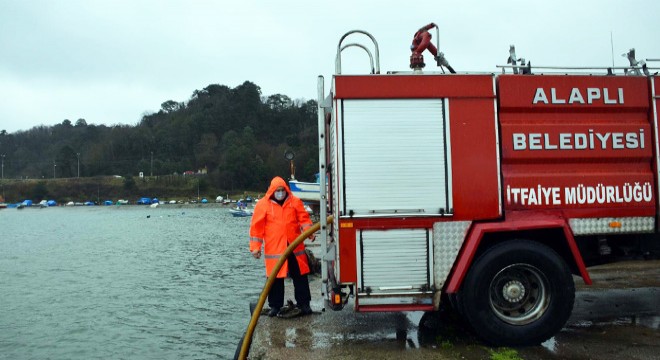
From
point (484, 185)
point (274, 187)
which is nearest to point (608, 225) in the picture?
point (484, 185)

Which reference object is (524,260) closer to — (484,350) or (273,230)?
(484,350)

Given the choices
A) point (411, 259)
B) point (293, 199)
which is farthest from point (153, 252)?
point (411, 259)

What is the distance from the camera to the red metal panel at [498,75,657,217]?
5.19 m

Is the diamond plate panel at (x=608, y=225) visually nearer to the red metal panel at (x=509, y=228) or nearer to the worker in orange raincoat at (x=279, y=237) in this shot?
A: the red metal panel at (x=509, y=228)

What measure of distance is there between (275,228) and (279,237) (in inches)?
4.8

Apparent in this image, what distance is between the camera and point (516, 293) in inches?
208

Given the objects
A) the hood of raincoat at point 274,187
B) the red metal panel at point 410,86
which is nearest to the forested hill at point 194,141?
the hood of raincoat at point 274,187

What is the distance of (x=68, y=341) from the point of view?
10617 mm

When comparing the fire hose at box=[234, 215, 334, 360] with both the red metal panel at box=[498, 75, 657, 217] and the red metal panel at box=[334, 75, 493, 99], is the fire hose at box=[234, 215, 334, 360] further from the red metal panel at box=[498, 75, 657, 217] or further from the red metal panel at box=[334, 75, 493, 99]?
the red metal panel at box=[498, 75, 657, 217]

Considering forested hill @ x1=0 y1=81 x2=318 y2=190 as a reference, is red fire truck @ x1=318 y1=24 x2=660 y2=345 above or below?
below

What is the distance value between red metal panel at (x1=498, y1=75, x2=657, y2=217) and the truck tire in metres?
0.46

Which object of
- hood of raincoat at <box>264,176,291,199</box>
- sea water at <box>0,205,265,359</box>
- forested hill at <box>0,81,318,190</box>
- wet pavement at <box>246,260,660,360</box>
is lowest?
sea water at <box>0,205,265,359</box>

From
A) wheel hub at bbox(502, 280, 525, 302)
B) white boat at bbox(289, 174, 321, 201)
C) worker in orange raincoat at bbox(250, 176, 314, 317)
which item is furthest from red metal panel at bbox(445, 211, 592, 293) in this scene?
white boat at bbox(289, 174, 321, 201)

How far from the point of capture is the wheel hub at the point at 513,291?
526cm
